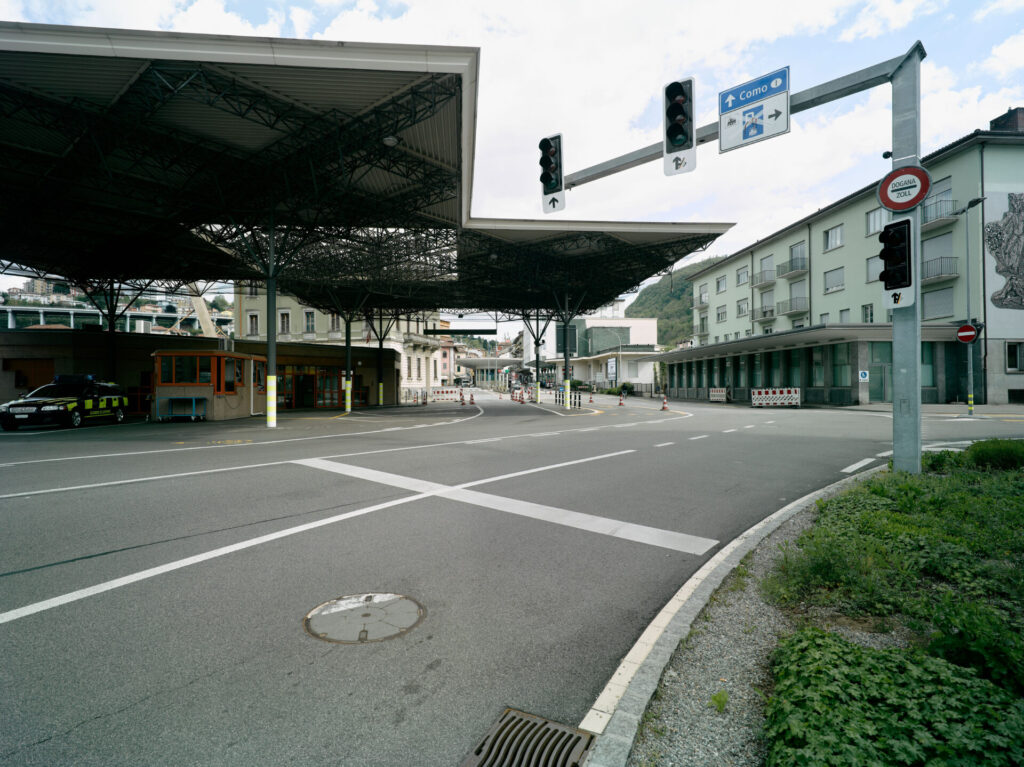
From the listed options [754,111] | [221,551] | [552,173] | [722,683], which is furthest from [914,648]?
[552,173]

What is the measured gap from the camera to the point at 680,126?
8828 mm

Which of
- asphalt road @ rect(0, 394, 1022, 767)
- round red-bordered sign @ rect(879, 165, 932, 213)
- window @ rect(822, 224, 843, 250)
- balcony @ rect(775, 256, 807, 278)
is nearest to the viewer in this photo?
asphalt road @ rect(0, 394, 1022, 767)

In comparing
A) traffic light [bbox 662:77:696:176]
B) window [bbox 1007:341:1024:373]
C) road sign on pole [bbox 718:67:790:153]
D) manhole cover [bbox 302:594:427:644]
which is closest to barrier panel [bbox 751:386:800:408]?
window [bbox 1007:341:1024:373]

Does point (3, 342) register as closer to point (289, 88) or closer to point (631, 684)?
point (289, 88)

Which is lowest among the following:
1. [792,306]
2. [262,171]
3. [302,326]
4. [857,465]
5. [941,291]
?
[857,465]

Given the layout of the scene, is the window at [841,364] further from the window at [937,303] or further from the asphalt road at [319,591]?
the asphalt road at [319,591]

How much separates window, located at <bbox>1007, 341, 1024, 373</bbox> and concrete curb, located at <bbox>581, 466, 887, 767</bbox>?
33742 mm

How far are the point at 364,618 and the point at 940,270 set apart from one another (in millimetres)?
38087

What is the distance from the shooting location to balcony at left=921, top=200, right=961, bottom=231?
29631mm

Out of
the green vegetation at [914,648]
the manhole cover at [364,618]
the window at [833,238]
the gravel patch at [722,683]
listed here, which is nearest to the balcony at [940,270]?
the window at [833,238]

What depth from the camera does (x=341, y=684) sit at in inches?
105

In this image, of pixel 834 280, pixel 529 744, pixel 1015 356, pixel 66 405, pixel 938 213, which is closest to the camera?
pixel 529 744

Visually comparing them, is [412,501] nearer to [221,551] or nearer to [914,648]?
[221,551]

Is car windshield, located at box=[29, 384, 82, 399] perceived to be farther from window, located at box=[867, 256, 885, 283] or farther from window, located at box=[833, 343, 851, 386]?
window, located at box=[867, 256, 885, 283]
